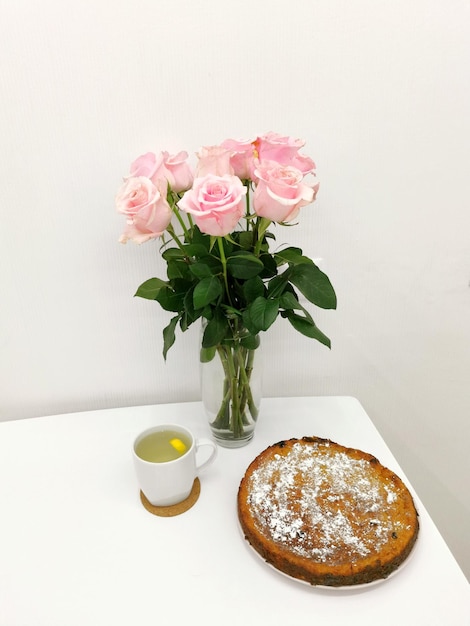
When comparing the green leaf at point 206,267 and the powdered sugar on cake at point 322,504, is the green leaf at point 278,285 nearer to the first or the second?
the green leaf at point 206,267

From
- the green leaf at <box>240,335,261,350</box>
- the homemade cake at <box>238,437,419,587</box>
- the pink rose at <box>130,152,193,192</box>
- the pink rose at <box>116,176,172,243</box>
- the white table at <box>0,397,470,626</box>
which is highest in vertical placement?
the pink rose at <box>130,152,193,192</box>

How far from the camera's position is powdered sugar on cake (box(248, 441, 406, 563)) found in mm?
637

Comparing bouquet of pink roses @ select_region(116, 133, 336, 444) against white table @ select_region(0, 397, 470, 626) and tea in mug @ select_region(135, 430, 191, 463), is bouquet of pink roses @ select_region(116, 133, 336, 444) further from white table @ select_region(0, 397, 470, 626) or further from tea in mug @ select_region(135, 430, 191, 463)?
white table @ select_region(0, 397, 470, 626)

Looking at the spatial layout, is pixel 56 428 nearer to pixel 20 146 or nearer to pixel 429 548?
pixel 20 146

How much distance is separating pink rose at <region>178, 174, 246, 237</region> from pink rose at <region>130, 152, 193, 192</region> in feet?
0.27

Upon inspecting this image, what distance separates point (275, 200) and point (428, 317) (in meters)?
0.52

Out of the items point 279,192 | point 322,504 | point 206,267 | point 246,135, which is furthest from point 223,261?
point 322,504

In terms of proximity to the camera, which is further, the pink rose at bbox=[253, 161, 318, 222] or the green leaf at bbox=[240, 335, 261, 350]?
the green leaf at bbox=[240, 335, 261, 350]

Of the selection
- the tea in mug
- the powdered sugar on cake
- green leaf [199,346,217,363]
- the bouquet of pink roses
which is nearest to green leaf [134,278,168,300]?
the bouquet of pink roses

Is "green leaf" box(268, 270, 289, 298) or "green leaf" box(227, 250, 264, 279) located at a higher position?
"green leaf" box(227, 250, 264, 279)

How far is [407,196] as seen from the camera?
0.88 m

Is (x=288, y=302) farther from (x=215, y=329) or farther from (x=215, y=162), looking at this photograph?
(x=215, y=162)

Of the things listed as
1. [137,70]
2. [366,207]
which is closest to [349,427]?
[366,207]

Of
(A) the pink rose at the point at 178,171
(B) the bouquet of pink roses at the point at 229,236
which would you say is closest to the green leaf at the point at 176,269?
(B) the bouquet of pink roses at the point at 229,236
